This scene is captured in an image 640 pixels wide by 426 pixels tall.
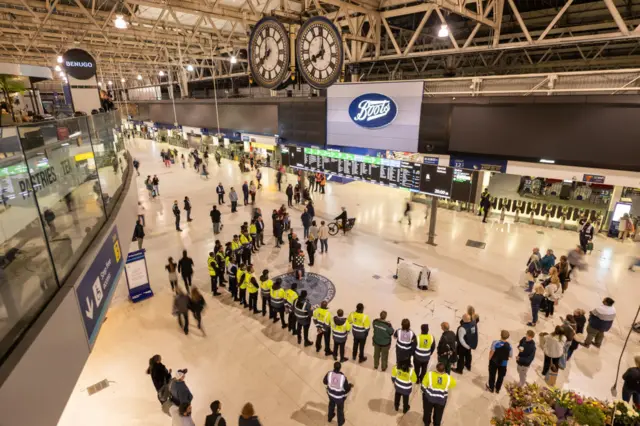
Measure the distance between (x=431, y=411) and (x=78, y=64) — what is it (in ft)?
43.9

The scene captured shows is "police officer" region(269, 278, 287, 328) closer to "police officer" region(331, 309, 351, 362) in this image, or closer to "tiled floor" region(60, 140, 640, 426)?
"tiled floor" region(60, 140, 640, 426)

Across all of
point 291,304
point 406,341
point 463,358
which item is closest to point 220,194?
point 291,304

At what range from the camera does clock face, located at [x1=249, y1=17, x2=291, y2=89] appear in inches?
214

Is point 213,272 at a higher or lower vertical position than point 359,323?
lower

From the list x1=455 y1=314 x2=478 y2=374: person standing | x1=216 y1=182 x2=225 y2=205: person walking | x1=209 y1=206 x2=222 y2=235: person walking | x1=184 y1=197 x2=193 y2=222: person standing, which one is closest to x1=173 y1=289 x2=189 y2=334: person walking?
x1=455 y1=314 x2=478 y2=374: person standing

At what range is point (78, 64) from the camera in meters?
10.8

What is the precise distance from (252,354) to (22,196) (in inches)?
205

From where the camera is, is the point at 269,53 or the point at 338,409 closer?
the point at 338,409

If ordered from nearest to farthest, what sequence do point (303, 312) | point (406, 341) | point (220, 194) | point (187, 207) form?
point (406, 341), point (303, 312), point (187, 207), point (220, 194)

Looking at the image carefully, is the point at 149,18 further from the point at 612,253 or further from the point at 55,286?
the point at 612,253

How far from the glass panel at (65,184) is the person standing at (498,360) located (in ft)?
21.1

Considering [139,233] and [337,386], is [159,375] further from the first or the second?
[139,233]

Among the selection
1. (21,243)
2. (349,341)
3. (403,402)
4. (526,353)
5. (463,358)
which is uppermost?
(21,243)

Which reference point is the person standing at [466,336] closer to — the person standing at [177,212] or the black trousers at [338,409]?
the black trousers at [338,409]
